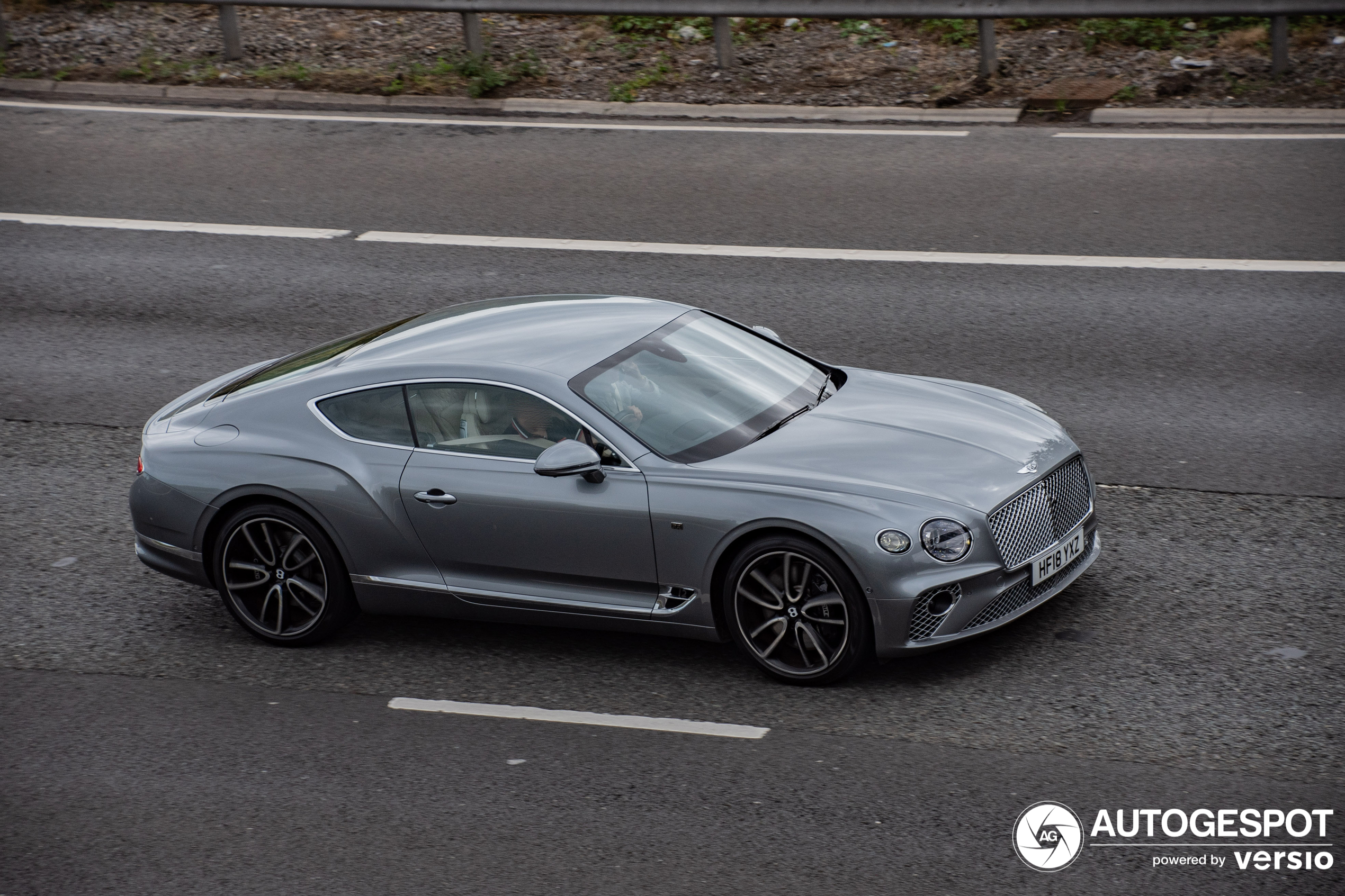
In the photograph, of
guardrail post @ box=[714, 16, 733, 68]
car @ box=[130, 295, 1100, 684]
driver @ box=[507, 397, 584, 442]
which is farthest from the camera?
guardrail post @ box=[714, 16, 733, 68]

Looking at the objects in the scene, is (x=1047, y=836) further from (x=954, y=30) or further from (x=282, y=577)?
(x=954, y=30)

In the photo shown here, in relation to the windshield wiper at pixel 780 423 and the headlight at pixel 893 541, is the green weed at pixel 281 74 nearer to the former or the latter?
the windshield wiper at pixel 780 423

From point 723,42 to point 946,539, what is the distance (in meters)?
11.2

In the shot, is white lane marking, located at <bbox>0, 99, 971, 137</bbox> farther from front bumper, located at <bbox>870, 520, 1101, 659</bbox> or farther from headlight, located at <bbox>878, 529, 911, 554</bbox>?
headlight, located at <bbox>878, 529, 911, 554</bbox>

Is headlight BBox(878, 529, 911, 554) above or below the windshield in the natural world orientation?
below

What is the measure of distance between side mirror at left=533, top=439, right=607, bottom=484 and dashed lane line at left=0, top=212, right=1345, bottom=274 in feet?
18.8

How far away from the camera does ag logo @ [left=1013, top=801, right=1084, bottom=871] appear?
4.89 metres

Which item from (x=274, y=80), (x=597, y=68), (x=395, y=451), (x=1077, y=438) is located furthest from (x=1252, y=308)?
(x=274, y=80)

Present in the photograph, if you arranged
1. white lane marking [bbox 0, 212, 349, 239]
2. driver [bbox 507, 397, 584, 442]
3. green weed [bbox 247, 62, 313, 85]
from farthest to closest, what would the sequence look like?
green weed [bbox 247, 62, 313, 85], white lane marking [bbox 0, 212, 349, 239], driver [bbox 507, 397, 584, 442]

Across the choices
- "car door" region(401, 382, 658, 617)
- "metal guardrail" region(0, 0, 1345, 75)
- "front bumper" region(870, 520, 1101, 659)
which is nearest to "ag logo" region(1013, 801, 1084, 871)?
"front bumper" region(870, 520, 1101, 659)

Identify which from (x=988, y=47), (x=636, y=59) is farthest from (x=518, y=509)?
(x=636, y=59)

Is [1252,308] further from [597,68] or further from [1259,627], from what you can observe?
[597,68]

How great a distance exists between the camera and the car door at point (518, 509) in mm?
6320

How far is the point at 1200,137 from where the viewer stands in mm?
13648
